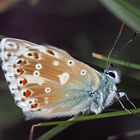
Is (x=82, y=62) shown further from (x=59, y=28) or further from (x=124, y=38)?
(x=59, y=28)

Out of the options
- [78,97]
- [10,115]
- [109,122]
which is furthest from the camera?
[109,122]

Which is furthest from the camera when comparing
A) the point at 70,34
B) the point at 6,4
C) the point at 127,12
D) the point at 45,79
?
the point at 70,34

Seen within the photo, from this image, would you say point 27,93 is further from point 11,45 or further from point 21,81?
point 11,45

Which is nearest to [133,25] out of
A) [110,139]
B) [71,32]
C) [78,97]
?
[78,97]

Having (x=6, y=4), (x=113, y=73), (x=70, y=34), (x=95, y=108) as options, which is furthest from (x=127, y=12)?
(x=70, y=34)

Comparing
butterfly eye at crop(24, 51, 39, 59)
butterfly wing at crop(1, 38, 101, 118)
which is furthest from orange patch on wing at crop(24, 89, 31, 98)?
butterfly eye at crop(24, 51, 39, 59)

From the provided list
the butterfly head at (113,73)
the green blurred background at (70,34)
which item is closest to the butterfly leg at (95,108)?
the butterfly head at (113,73)
